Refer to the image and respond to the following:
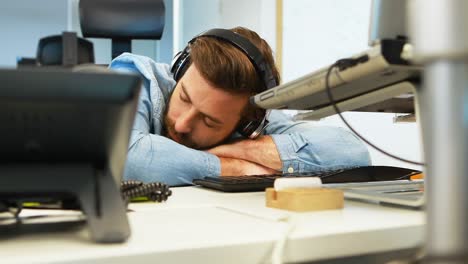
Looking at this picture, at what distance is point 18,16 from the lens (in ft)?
11.1

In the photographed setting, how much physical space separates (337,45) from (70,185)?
1.75m

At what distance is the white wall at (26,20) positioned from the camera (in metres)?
3.36

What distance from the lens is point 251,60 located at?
48.2 inches

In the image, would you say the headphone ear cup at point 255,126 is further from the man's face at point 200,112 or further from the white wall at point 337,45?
the white wall at point 337,45

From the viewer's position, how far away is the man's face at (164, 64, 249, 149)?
4.08 feet

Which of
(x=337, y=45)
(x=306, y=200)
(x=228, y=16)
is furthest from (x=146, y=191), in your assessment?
(x=228, y=16)

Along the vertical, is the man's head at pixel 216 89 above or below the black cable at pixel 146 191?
above

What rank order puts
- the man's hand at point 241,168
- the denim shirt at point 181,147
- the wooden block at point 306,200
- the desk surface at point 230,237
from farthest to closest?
1. the man's hand at point 241,168
2. the denim shirt at point 181,147
3. the wooden block at point 306,200
4. the desk surface at point 230,237

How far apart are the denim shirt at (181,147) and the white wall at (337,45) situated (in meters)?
0.39

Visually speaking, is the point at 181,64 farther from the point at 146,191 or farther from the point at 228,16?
the point at 228,16

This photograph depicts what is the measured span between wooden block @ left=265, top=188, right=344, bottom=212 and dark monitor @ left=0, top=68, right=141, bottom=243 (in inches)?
8.9

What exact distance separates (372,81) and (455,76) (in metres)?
0.47

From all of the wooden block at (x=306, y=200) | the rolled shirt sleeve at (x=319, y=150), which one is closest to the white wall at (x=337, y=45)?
the rolled shirt sleeve at (x=319, y=150)

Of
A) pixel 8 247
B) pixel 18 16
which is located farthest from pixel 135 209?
pixel 18 16
